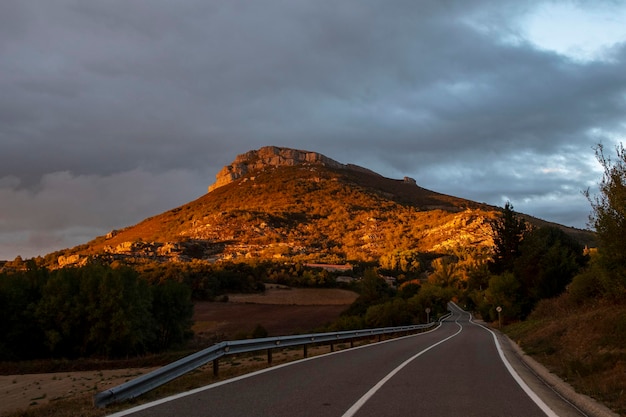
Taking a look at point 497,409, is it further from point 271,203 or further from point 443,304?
point 271,203

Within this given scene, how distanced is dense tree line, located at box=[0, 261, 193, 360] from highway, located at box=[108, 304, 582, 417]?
39436mm

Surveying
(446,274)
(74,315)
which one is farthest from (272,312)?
(446,274)

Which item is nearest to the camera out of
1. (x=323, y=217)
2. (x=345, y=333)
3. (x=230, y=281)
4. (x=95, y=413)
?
(x=95, y=413)

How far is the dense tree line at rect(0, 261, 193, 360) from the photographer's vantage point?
156 ft

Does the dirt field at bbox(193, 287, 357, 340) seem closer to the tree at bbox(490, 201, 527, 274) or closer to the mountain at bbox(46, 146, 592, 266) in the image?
the tree at bbox(490, 201, 527, 274)

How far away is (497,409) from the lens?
7.70m

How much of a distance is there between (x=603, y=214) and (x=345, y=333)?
38.0 feet

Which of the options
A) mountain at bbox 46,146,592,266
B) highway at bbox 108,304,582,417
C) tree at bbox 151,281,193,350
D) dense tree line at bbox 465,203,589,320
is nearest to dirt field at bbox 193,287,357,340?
tree at bbox 151,281,193,350

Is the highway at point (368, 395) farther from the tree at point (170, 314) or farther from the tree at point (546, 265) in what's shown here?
the tree at point (170, 314)

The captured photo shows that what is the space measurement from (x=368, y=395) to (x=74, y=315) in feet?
153

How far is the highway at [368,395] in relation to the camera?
7387 mm

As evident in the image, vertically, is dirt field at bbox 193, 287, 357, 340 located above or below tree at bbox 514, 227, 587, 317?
below

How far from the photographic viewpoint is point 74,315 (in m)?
48.5

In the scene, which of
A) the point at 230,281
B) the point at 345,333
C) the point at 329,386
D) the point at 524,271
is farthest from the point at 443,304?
the point at 329,386
